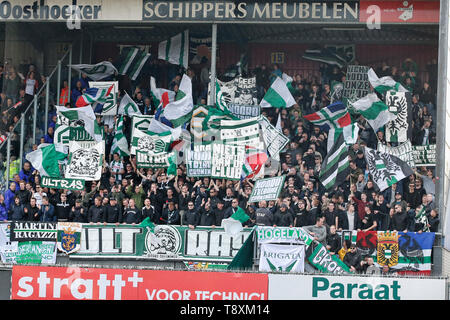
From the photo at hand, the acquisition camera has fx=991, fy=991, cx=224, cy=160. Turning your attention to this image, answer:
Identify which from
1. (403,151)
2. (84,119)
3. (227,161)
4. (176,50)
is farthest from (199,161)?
(176,50)

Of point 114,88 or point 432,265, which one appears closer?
point 432,265

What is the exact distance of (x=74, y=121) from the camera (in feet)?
85.0

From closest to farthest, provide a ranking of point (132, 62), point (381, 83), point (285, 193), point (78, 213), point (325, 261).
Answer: point (325, 261), point (285, 193), point (78, 213), point (381, 83), point (132, 62)

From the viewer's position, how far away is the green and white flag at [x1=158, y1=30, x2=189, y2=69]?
92.7 feet

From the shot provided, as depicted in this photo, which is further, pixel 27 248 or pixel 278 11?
pixel 278 11

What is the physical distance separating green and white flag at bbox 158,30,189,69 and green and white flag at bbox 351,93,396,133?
19.0 feet

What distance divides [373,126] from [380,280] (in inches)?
366

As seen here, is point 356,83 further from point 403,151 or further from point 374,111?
point 403,151

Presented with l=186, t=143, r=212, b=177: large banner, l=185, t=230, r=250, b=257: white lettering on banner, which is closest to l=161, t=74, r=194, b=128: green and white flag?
l=186, t=143, r=212, b=177: large banner

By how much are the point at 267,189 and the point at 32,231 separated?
5462 millimetres

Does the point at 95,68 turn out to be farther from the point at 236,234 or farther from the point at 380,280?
the point at 380,280

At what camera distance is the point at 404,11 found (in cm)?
2544

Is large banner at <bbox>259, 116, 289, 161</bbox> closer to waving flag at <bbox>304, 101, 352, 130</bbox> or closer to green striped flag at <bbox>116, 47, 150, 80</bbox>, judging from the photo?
waving flag at <bbox>304, 101, 352, 130</bbox>
